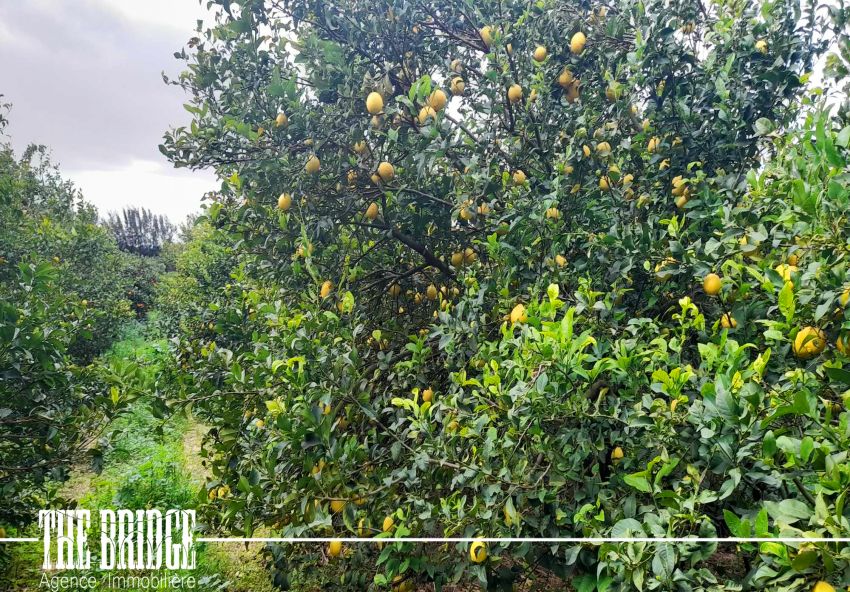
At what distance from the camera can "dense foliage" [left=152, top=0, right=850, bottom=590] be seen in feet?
4.00

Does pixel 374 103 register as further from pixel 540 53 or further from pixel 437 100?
pixel 540 53

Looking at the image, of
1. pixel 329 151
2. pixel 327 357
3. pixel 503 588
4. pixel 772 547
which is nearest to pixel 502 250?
pixel 327 357

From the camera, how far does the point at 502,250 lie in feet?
6.89

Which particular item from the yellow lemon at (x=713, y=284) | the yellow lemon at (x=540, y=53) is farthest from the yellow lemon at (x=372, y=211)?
the yellow lemon at (x=713, y=284)

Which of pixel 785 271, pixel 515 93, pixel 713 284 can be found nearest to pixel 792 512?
pixel 785 271

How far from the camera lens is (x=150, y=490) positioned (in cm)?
380

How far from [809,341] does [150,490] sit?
4059mm

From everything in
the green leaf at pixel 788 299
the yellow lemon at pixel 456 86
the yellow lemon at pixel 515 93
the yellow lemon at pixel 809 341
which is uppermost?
the yellow lemon at pixel 456 86

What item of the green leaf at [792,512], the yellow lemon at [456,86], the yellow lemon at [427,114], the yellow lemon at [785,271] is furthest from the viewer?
the yellow lemon at [456,86]

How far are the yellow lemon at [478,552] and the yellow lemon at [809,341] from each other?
3.14ft

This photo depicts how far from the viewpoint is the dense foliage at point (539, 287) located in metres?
1.22

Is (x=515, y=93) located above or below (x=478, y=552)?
above

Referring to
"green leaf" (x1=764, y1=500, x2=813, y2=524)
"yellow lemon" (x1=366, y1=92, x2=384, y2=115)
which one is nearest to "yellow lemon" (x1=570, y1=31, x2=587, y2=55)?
"yellow lemon" (x1=366, y1=92, x2=384, y2=115)

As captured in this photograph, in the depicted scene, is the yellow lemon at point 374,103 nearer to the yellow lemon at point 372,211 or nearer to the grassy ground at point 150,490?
the yellow lemon at point 372,211
